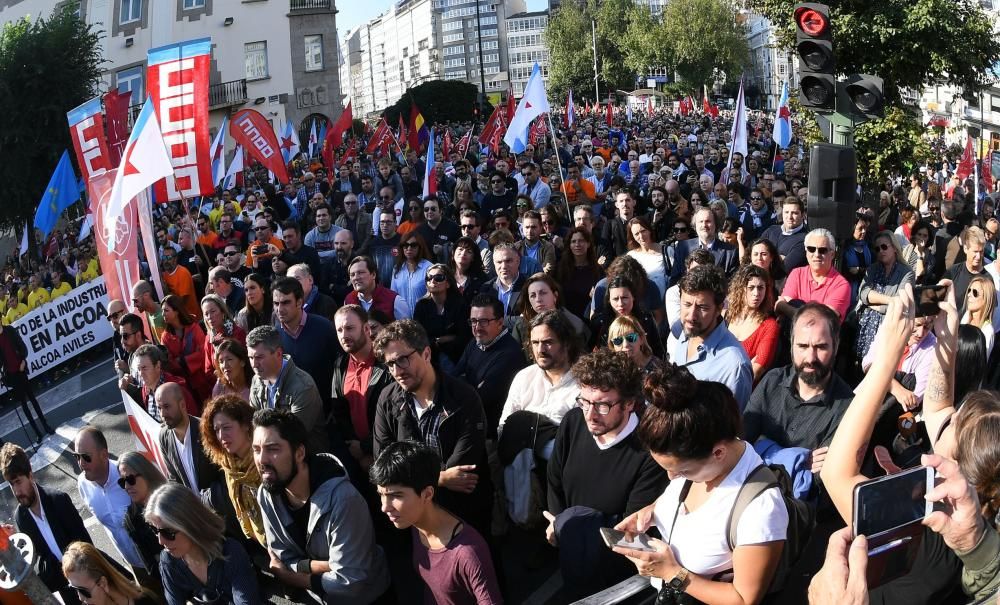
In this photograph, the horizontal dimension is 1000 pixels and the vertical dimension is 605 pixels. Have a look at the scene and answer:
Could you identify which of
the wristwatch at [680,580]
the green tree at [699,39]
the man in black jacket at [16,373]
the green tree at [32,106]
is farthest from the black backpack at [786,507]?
the green tree at [699,39]

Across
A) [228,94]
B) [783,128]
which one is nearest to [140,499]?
[783,128]

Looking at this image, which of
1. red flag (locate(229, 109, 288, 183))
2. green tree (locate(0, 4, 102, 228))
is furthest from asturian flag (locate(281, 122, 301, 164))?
red flag (locate(229, 109, 288, 183))

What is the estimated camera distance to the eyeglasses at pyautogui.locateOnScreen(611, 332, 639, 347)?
5047mm

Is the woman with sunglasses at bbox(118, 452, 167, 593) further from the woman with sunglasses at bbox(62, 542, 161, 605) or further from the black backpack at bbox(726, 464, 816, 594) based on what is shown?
the black backpack at bbox(726, 464, 816, 594)

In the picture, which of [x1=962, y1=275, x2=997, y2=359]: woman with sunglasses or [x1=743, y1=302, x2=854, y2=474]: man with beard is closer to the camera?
[x1=743, y1=302, x2=854, y2=474]: man with beard

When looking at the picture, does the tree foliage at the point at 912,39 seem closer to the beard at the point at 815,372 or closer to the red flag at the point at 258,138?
the red flag at the point at 258,138

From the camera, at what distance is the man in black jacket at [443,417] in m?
4.35

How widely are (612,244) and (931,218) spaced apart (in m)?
5.38

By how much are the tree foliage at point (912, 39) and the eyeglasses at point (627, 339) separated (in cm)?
863

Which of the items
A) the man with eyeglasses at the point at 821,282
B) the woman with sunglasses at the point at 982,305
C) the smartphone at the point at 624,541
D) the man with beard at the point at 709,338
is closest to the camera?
the smartphone at the point at 624,541

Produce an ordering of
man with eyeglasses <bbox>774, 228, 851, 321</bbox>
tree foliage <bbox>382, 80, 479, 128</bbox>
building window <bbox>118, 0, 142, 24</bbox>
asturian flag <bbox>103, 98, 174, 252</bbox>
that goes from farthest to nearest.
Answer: tree foliage <bbox>382, 80, 479, 128</bbox> < building window <bbox>118, 0, 142, 24</bbox> < asturian flag <bbox>103, 98, 174, 252</bbox> < man with eyeglasses <bbox>774, 228, 851, 321</bbox>

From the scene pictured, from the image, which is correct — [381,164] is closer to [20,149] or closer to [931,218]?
[931,218]

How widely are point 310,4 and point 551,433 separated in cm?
4616

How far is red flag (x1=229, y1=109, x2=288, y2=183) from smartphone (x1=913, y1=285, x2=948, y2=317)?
13.9 metres
